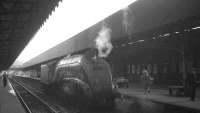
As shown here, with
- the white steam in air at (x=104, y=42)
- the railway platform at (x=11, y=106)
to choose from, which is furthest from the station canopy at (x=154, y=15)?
the railway platform at (x=11, y=106)

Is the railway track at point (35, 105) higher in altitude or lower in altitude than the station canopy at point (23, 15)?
lower

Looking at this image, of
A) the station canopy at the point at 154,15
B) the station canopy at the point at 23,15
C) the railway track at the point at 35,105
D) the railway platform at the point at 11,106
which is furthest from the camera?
the railway track at the point at 35,105

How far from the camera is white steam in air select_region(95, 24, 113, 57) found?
16.3 metres

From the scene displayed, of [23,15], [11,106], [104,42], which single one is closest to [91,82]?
[104,42]

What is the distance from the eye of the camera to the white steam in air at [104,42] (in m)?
16.3

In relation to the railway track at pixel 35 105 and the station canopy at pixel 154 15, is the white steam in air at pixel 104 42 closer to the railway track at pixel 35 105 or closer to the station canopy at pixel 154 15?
the station canopy at pixel 154 15

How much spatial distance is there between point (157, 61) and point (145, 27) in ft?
55.3

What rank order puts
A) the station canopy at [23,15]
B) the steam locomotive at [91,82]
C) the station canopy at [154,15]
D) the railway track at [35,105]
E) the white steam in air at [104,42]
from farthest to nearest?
the railway track at [35,105]
the white steam in air at [104,42]
the station canopy at [23,15]
the steam locomotive at [91,82]
the station canopy at [154,15]

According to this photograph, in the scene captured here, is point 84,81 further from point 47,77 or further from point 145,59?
point 145,59

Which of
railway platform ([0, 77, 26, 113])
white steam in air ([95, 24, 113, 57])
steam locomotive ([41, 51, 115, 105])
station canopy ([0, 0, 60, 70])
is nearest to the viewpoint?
steam locomotive ([41, 51, 115, 105])

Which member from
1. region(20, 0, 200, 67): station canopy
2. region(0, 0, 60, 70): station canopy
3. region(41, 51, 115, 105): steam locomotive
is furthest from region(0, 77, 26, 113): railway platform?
region(20, 0, 200, 67): station canopy

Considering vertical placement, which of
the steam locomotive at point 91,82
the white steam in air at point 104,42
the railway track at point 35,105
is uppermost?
the white steam in air at point 104,42

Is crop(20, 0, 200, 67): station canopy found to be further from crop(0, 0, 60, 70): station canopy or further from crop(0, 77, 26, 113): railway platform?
crop(0, 77, 26, 113): railway platform

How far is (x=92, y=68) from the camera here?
603 inches
